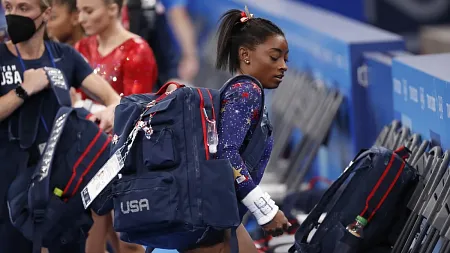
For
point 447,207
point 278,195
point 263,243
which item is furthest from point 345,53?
point 447,207

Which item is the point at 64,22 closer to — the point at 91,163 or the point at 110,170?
the point at 91,163

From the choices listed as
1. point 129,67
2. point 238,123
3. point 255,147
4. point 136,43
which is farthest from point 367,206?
point 136,43

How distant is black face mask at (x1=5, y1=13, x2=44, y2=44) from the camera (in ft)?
20.0

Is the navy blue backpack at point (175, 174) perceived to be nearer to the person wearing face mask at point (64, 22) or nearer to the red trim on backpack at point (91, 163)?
the red trim on backpack at point (91, 163)

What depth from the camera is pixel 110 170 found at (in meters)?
5.32

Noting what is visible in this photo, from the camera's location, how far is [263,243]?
736cm

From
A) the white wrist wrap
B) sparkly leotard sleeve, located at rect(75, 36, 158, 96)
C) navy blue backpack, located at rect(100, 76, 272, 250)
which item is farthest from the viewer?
sparkly leotard sleeve, located at rect(75, 36, 158, 96)

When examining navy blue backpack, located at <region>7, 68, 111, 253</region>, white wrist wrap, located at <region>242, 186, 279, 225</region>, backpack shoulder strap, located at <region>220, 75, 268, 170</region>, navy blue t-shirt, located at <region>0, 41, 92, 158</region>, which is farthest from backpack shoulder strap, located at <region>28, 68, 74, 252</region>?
white wrist wrap, located at <region>242, 186, 279, 225</region>

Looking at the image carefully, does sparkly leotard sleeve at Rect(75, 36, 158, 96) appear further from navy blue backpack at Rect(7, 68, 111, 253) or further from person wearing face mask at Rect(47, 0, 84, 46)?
navy blue backpack at Rect(7, 68, 111, 253)

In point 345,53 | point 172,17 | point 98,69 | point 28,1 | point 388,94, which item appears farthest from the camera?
point 172,17

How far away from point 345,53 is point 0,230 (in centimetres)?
306

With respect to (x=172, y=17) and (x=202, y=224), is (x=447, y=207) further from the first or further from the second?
(x=172, y=17)

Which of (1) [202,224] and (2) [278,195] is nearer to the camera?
(1) [202,224]

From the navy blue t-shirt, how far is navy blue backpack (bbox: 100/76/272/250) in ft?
3.85
